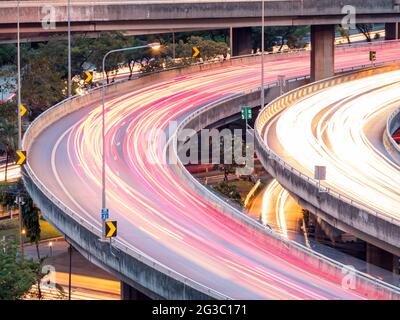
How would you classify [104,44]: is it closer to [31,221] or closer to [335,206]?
[31,221]

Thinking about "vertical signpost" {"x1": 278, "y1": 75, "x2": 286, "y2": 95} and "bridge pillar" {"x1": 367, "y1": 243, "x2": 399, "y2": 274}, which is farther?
"vertical signpost" {"x1": 278, "y1": 75, "x2": 286, "y2": 95}

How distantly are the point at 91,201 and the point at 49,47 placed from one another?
53.8 metres

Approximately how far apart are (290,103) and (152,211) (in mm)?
39203

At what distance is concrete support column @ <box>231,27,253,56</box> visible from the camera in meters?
136

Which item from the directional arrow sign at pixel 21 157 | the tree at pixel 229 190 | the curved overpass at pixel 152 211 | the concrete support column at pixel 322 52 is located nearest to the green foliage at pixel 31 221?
the curved overpass at pixel 152 211

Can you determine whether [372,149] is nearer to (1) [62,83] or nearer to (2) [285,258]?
(2) [285,258]

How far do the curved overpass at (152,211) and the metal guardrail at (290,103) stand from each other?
5.76m

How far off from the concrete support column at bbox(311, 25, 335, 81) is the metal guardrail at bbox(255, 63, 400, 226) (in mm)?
2465

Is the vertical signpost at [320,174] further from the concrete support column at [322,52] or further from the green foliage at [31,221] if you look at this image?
the concrete support column at [322,52]

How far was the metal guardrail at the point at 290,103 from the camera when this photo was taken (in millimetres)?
66938

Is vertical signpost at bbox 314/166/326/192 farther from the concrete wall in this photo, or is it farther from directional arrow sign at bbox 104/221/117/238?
directional arrow sign at bbox 104/221/117/238

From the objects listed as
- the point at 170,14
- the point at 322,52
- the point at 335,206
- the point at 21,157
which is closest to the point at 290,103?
the point at 322,52

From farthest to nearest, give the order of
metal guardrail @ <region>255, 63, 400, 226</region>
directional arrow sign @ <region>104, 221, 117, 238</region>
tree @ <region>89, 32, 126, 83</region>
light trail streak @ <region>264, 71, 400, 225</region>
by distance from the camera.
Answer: tree @ <region>89, 32, 126, 83</region> < light trail streak @ <region>264, 71, 400, 225</region> < metal guardrail @ <region>255, 63, 400, 226</region> < directional arrow sign @ <region>104, 221, 117, 238</region>

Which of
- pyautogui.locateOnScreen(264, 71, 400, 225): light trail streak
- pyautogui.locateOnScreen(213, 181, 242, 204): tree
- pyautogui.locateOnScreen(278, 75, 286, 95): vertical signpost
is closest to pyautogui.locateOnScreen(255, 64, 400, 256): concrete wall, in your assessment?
pyautogui.locateOnScreen(264, 71, 400, 225): light trail streak
